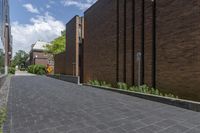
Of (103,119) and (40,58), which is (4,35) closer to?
(103,119)

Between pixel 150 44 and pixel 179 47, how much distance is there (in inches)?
76.9

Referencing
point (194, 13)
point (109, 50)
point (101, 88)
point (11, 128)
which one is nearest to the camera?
point (11, 128)

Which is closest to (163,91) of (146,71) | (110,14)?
(146,71)

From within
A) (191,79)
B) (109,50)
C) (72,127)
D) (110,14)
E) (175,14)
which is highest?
(110,14)

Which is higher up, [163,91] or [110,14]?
[110,14]

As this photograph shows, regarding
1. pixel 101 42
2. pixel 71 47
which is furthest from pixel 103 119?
pixel 71 47

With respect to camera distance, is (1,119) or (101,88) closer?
(1,119)

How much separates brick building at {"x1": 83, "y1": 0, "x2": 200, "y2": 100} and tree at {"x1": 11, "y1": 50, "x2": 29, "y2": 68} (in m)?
81.6

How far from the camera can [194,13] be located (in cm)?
791

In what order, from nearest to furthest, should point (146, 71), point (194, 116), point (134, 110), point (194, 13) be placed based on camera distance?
point (194, 116)
point (134, 110)
point (194, 13)
point (146, 71)

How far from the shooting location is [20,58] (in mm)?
95375

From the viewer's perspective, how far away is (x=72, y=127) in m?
5.05

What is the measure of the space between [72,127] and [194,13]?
242 inches

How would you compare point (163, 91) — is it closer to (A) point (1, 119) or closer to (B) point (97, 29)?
(A) point (1, 119)
